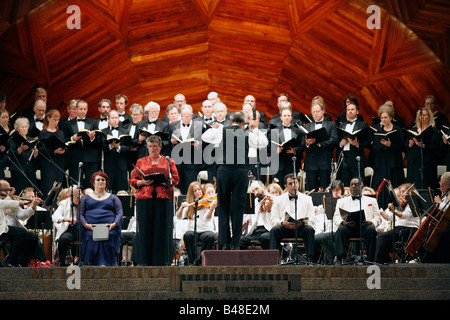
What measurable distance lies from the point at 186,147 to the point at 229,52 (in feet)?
12.6

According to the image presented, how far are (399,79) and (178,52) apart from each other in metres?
3.58

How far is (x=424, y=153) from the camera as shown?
9289 millimetres

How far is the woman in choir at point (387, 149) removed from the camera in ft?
30.2

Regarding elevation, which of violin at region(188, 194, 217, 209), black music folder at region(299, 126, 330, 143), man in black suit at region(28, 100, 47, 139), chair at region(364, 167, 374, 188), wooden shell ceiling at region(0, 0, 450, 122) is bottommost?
violin at region(188, 194, 217, 209)

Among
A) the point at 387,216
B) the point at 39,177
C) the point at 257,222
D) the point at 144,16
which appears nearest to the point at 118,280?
the point at 257,222

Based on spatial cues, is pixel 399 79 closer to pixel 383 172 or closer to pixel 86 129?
pixel 383 172

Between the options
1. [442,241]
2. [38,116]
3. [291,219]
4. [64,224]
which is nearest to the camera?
[442,241]

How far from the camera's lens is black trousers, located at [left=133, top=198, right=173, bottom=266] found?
268 inches

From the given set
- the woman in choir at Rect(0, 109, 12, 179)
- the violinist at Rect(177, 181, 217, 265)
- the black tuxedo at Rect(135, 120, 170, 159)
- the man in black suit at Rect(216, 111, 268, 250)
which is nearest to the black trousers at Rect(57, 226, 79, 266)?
the violinist at Rect(177, 181, 217, 265)

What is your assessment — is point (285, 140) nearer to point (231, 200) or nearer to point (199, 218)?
point (199, 218)

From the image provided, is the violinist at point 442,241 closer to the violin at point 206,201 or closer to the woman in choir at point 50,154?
the violin at point 206,201

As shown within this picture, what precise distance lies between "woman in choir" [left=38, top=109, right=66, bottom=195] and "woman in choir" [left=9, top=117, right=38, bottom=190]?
0.13 meters

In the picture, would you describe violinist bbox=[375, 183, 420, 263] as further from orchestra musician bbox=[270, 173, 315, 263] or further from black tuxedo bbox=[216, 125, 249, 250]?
black tuxedo bbox=[216, 125, 249, 250]

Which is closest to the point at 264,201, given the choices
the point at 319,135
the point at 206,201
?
the point at 206,201
